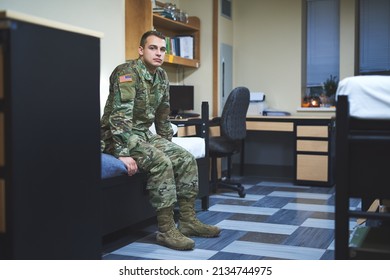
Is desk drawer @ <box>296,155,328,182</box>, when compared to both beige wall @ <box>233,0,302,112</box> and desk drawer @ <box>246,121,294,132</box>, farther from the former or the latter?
beige wall @ <box>233,0,302,112</box>

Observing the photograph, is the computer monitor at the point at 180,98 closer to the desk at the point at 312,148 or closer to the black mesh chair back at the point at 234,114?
the desk at the point at 312,148

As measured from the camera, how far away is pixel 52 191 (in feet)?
5.20

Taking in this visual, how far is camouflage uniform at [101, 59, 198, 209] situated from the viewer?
2.74 m

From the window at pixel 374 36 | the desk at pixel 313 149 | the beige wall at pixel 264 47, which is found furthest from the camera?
the beige wall at pixel 264 47

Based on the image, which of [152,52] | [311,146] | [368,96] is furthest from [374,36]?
[368,96]

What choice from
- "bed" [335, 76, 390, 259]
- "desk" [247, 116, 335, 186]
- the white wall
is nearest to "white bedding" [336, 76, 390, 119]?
"bed" [335, 76, 390, 259]

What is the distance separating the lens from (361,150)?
183 cm

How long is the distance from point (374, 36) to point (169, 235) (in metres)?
3.54

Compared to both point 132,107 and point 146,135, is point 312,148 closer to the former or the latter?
point 146,135

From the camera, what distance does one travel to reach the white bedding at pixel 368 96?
178 centimetres

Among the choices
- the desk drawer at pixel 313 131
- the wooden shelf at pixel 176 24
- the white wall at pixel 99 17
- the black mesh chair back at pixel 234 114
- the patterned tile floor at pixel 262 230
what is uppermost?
the wooden shelf at pixel 176 24

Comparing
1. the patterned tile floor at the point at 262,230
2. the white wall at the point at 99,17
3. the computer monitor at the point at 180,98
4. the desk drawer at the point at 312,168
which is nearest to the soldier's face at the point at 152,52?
the white wall at the point at 99,17

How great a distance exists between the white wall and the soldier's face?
2.21ft

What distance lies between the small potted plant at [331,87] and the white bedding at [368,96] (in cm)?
365
